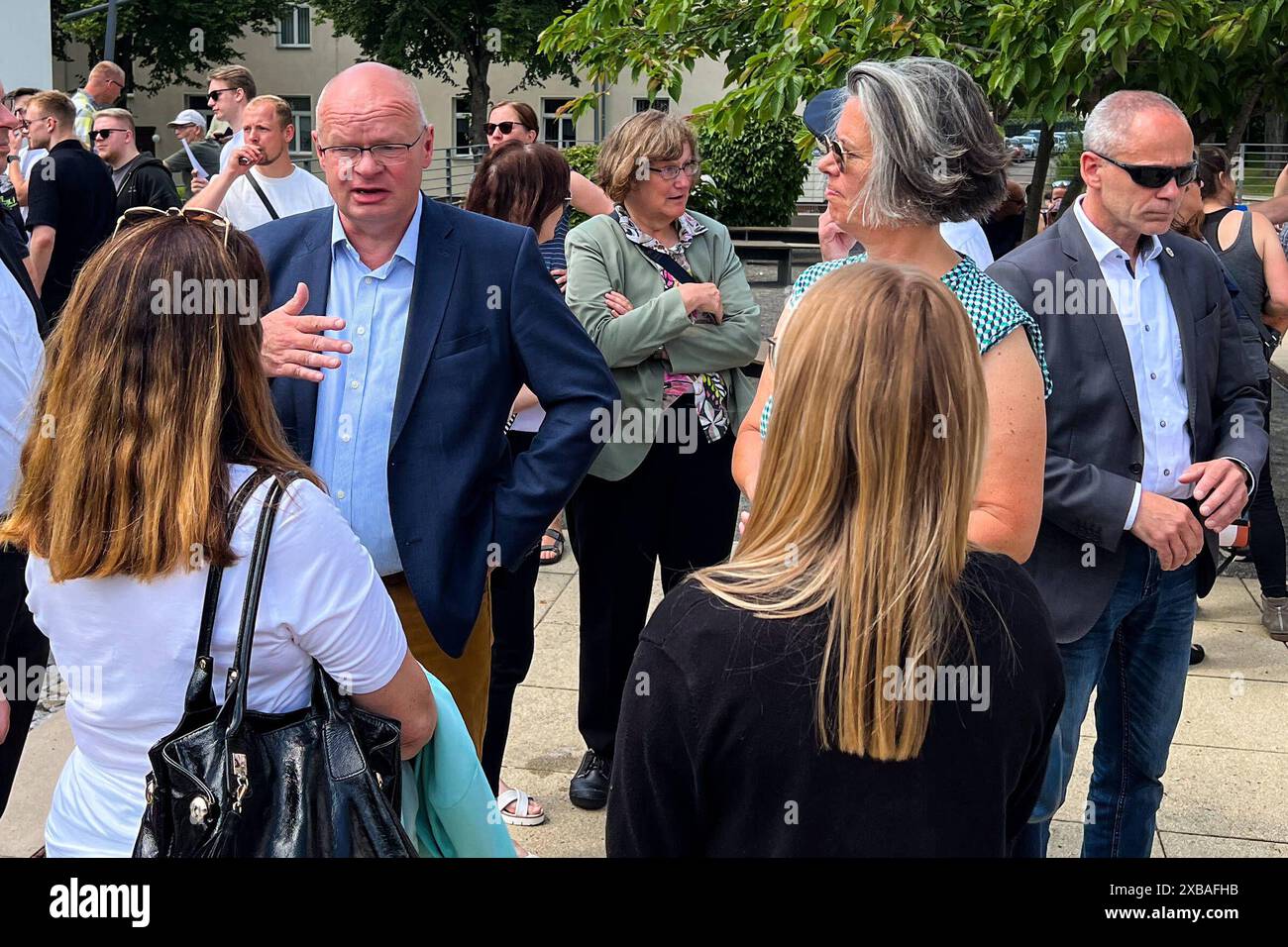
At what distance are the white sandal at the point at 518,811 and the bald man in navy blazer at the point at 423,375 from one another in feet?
3.15

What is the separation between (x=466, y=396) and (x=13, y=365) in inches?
44.9

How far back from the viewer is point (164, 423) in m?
2.02

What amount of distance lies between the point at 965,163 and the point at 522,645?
6.77ft

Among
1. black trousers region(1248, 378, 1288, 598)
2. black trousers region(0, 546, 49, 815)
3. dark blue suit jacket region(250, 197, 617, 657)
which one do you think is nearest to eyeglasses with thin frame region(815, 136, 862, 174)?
dark blue suit jacket region(250, 197, 617, 657)

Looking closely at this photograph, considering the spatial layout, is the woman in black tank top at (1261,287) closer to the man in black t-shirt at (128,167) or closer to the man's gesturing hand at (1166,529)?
the man's gesturing hand at (1166,529)

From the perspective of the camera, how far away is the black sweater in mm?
1662

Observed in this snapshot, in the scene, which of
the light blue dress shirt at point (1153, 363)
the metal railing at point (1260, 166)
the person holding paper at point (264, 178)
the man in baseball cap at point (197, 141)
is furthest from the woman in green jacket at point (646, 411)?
the metal railing at point (1260, 166)

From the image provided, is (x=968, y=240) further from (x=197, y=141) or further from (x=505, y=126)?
(x=197, y=141)

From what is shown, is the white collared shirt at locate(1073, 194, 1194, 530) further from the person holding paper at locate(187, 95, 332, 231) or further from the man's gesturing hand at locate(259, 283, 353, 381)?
the person holding paper at locate(187, 95, 332, 231)

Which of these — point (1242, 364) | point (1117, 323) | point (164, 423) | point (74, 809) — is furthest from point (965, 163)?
point (74, 809)

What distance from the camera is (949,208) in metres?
2.74

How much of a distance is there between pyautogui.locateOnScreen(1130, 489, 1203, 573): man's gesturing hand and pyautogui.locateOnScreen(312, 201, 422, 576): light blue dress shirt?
175cm

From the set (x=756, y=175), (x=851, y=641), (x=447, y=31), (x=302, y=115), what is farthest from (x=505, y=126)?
(x=302, y=115)
